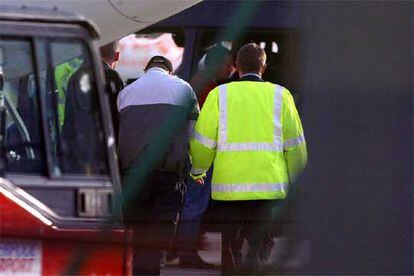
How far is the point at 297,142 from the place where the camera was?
25.2ft

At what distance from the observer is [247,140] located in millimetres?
7684

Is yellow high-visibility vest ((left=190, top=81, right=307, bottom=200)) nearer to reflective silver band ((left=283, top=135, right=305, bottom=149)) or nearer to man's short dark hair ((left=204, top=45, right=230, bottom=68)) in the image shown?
reflective silver band ((left=283, top=135, right=305, bottom=149))

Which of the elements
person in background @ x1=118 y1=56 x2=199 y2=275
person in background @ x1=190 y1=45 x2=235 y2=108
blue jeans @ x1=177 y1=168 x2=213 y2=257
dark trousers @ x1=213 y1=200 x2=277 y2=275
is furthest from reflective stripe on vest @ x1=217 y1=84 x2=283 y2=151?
person in background @ x1=190 y1=45 x2=235 y2=108

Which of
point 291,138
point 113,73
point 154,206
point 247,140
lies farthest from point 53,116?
point 113,73

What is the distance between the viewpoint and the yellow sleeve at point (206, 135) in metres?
7.64

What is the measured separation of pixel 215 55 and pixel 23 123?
5.57 metres

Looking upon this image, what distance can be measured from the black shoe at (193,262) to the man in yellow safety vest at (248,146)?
1674 mm

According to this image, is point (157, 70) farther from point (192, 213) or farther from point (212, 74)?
point (212, 74)

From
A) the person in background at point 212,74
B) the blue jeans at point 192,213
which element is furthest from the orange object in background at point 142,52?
the blue jeans at point 192,213

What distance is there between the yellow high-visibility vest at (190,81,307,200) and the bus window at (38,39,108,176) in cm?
202

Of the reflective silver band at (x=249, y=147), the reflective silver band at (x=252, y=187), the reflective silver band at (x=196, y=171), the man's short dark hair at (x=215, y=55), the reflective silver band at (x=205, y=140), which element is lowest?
the reflective silver band at (x=252, y=187)

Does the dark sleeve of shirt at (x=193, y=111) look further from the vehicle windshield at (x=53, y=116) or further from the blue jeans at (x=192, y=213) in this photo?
the vehicle windshield at (x=53, y=116)

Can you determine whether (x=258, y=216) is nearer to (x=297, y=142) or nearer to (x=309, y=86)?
(x=297, y=142)

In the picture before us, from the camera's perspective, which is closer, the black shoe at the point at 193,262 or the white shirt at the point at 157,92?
the white shirt at the point at 157,92
